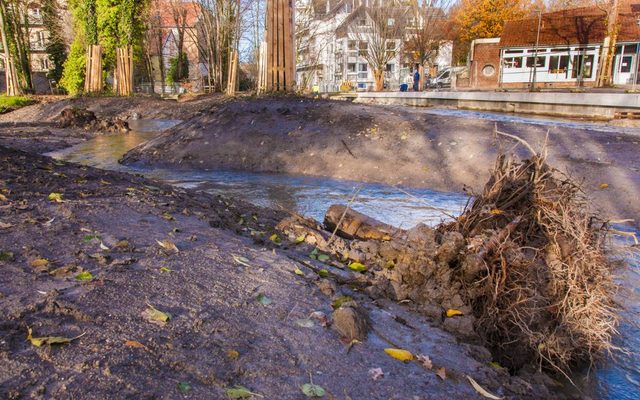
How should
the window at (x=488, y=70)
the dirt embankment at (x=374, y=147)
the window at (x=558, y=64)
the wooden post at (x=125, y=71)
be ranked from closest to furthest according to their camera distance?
the dirt embankment at (x=374, y=147)
the wooden post at (x=125, y=71)
the window at (x=558, y=64)
the window at (x=488, y=70)

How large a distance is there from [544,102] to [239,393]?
70.8 feet

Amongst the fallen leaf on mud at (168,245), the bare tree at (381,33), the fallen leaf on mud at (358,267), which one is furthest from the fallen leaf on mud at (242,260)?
the bare tree at (381,33)

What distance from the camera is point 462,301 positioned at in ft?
11.8

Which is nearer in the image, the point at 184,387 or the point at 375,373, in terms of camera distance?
the point at 184,387

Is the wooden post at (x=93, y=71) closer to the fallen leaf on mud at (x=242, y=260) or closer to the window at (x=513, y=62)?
the fallen leaf on mud at (x=242, y=260)

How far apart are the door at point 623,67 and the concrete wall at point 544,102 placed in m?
21.2

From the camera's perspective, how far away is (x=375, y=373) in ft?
8.54

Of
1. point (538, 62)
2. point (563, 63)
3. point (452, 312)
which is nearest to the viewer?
point (452, 312)

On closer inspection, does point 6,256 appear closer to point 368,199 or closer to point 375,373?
point 375,373

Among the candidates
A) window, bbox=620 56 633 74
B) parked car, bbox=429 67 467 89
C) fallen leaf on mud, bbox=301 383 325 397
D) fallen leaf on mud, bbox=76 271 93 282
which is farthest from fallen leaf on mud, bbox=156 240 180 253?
parked car, bbox=429 67 467 89

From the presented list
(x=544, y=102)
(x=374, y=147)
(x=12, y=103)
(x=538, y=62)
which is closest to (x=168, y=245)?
(x=374, y=147)

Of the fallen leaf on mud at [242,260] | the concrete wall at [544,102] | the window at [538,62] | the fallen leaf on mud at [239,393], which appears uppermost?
the window at [538,62]

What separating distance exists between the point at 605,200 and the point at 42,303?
7.64 m

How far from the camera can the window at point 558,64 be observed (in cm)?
4381
